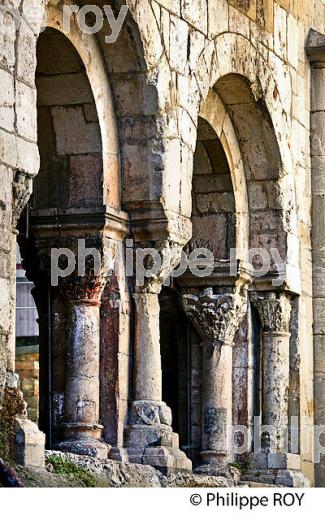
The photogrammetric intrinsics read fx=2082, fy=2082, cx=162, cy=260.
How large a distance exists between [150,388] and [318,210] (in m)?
4.38

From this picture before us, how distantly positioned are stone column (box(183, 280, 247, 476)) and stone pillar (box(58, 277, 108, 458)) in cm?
259

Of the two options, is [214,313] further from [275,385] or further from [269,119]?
[269,119]

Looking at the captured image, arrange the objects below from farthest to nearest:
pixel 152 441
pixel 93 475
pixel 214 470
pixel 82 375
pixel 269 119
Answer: pixel 269 119
pixel 214 470
pixel 152 441
pixel 82 375
pixel 93 475

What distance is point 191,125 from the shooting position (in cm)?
1562

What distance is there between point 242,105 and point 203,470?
308 cm

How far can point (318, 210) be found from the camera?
1903 cm

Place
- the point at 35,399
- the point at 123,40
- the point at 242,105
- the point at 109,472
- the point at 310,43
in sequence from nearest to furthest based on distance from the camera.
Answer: the point at 109,472
the point at 123,40
the point at 242,105
the point at 310,43
the point at 35,399

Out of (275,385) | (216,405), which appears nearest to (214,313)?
(216,405)

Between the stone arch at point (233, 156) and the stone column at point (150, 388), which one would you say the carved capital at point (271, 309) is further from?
the stone column at point (150, 388)

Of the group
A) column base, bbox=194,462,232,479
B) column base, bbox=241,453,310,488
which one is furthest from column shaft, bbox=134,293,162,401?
column base, bbox=241,453,310,488

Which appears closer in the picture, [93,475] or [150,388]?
[93,475]

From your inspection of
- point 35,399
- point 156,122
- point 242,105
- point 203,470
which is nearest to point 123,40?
point 156,122

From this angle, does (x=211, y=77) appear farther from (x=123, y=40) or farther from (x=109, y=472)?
(x=109, y=472)

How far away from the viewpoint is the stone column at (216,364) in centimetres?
1723
